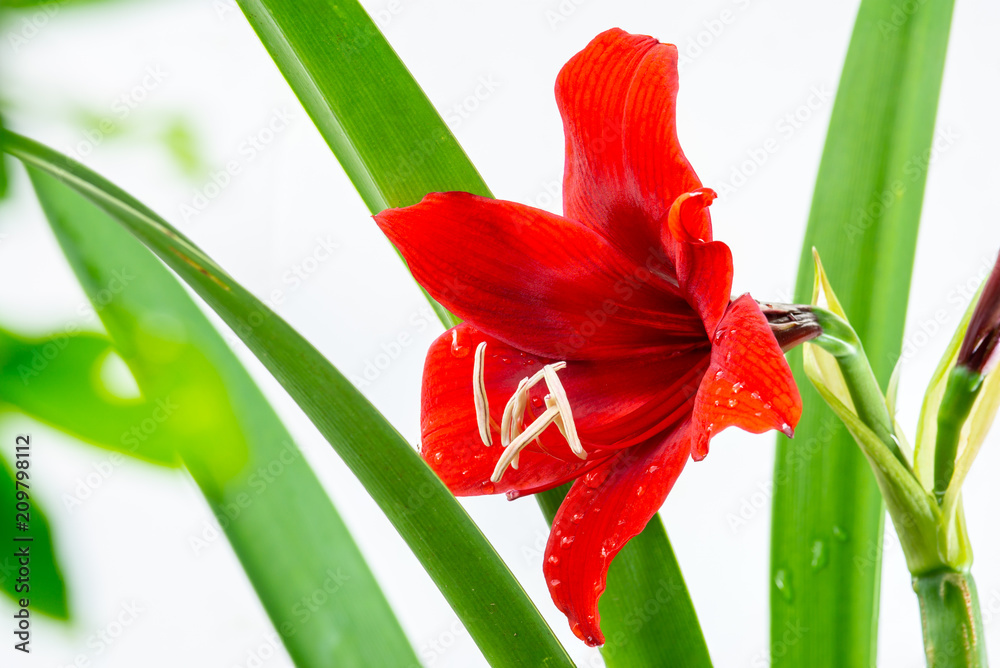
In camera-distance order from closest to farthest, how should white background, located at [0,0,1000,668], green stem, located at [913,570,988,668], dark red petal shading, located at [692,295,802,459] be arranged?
1. dark red petal shading, located at [692,295,802,459]
2. green stem, located at [913,570,988,668]
3. white background, located at [0,0,1000,668]

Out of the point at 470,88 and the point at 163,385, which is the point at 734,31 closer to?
the point at 470,88

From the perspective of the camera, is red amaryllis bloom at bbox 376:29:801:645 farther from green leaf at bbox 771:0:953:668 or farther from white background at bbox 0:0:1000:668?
white background at bbox 0:0:1000:668

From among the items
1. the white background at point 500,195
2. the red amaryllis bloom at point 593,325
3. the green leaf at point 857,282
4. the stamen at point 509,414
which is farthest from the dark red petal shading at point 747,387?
the white background at point 500,195

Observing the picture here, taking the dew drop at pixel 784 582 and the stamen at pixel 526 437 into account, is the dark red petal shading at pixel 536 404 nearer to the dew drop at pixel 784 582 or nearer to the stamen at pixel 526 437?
the stamen at pixel 526 437

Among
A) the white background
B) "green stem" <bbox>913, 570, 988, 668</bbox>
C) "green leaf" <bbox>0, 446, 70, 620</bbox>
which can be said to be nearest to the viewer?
"green stem" <bbox>913, 570, 988, 668</bbox>

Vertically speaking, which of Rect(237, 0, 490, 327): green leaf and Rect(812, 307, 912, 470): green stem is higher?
Rect(237, 0, 490, 327): green leaf

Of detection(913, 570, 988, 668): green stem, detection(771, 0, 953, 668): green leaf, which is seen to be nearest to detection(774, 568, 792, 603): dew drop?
detection(771, 0, 953, 668): green leaf

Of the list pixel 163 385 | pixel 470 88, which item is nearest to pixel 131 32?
pixel 470 88
